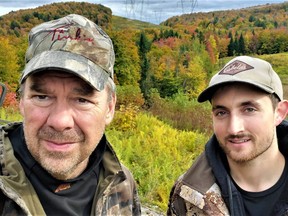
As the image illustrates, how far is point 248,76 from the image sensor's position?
2.43 m

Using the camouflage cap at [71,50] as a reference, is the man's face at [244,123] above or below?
below

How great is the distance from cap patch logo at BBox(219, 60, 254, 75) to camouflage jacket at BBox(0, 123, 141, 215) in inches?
33.8

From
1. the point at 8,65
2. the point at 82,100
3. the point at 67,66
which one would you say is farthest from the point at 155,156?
the point at 8,65

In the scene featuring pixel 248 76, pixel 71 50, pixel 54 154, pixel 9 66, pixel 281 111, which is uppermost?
pixel 71 50

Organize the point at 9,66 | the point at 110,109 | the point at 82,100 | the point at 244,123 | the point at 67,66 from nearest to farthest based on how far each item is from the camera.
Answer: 1. the point at 67,66
2. the point at 82,100
3. the point at 110,109
4. the point at 244,123
5. the point at 9,66

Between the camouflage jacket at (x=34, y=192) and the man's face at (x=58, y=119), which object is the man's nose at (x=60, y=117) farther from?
the camouflage jacket at (x=34, y=192)

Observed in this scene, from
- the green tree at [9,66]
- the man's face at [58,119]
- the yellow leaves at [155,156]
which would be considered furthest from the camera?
the green tree at [9,66]

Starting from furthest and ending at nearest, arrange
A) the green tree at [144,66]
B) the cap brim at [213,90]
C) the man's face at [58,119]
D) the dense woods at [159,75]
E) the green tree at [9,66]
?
the green tree at [144,66]
the green tree at [9,66]
the dense woods at [159,75]
the cap brim at [213,90]
the man's face at [58,119]

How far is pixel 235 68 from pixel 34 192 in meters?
1.38

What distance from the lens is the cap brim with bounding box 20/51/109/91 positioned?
181 centimetres

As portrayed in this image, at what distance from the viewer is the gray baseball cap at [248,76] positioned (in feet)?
7.92

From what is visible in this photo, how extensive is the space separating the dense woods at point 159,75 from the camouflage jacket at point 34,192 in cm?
255

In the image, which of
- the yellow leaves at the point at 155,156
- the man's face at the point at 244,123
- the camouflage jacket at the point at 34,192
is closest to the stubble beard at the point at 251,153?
the man's face at the point at 244,123

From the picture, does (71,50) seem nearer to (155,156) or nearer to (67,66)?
(67,66)
